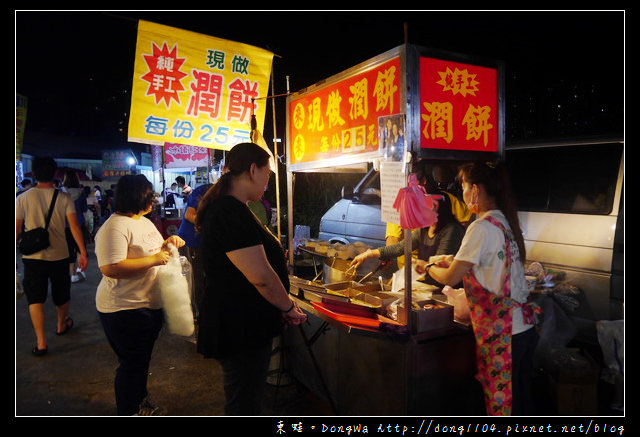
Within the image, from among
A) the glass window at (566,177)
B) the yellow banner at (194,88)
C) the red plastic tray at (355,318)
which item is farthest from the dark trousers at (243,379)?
the glass window at (566,177)

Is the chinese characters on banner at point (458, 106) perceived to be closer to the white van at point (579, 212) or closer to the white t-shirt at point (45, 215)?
the white van at point (579, 212)

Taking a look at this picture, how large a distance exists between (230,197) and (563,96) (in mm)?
9221

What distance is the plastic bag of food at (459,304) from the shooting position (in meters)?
2.87

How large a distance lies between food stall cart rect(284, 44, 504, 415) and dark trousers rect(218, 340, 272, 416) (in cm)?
73

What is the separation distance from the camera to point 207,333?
7.27 ft

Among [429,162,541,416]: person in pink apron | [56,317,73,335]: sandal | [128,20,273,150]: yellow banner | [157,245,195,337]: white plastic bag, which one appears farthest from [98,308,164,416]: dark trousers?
[56,317,73,335]: sandal

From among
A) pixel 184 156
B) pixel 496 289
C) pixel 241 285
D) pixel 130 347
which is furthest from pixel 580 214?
pixel 184 156

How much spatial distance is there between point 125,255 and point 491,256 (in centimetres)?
239

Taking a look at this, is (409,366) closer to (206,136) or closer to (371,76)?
(371,76)

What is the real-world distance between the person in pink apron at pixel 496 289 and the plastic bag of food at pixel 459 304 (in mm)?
190

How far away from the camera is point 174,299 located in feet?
9.98

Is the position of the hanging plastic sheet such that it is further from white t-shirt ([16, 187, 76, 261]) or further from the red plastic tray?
white t-shirt ([16, 187, 76, 261])

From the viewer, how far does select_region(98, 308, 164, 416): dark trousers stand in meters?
2.87
